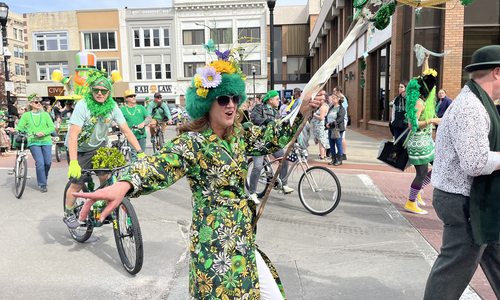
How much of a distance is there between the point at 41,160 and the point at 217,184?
6724mm

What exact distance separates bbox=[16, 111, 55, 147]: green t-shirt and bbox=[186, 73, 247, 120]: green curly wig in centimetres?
624

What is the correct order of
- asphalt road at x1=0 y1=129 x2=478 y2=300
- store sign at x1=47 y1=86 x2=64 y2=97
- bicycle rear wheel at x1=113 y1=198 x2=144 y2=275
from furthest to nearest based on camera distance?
store sign at x1=47 y1=86 x2=64 y2=97
bicycle rear wheel at x1=113 y1=198 x2=144 y2=275
asphalt road at x1=0 y1=129 x2=478 y2=300

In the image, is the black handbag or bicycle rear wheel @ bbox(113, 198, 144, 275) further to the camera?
the black handbag

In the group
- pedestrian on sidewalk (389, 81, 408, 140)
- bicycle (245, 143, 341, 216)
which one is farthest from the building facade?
bicycle (245, 143, 341, 216)

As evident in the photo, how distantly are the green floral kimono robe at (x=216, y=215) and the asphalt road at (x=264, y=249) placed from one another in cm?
160

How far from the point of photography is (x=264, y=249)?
4.65 metres

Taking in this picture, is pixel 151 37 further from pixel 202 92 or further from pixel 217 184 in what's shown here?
pixel 217 184

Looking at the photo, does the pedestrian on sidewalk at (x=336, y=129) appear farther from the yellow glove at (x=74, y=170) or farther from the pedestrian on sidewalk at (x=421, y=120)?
the yellow glove at (x=74, y=170)

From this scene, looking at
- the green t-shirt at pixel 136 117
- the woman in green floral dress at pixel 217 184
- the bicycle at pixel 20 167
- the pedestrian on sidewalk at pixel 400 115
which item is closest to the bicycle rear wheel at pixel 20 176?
the bicycle at pixel 20 167

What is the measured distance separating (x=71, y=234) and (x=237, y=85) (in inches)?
152

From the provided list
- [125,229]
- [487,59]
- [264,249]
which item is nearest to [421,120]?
[264,249]

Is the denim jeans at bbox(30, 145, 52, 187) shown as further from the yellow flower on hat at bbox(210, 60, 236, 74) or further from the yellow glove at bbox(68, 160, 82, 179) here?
the yellow flower on hat at bbox(210, 60, 236, 74)

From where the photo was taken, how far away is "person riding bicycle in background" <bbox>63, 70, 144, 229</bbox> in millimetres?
4492

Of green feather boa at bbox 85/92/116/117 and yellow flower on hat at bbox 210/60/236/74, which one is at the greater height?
yellow flower on hat at bbox 210/60/236/74
